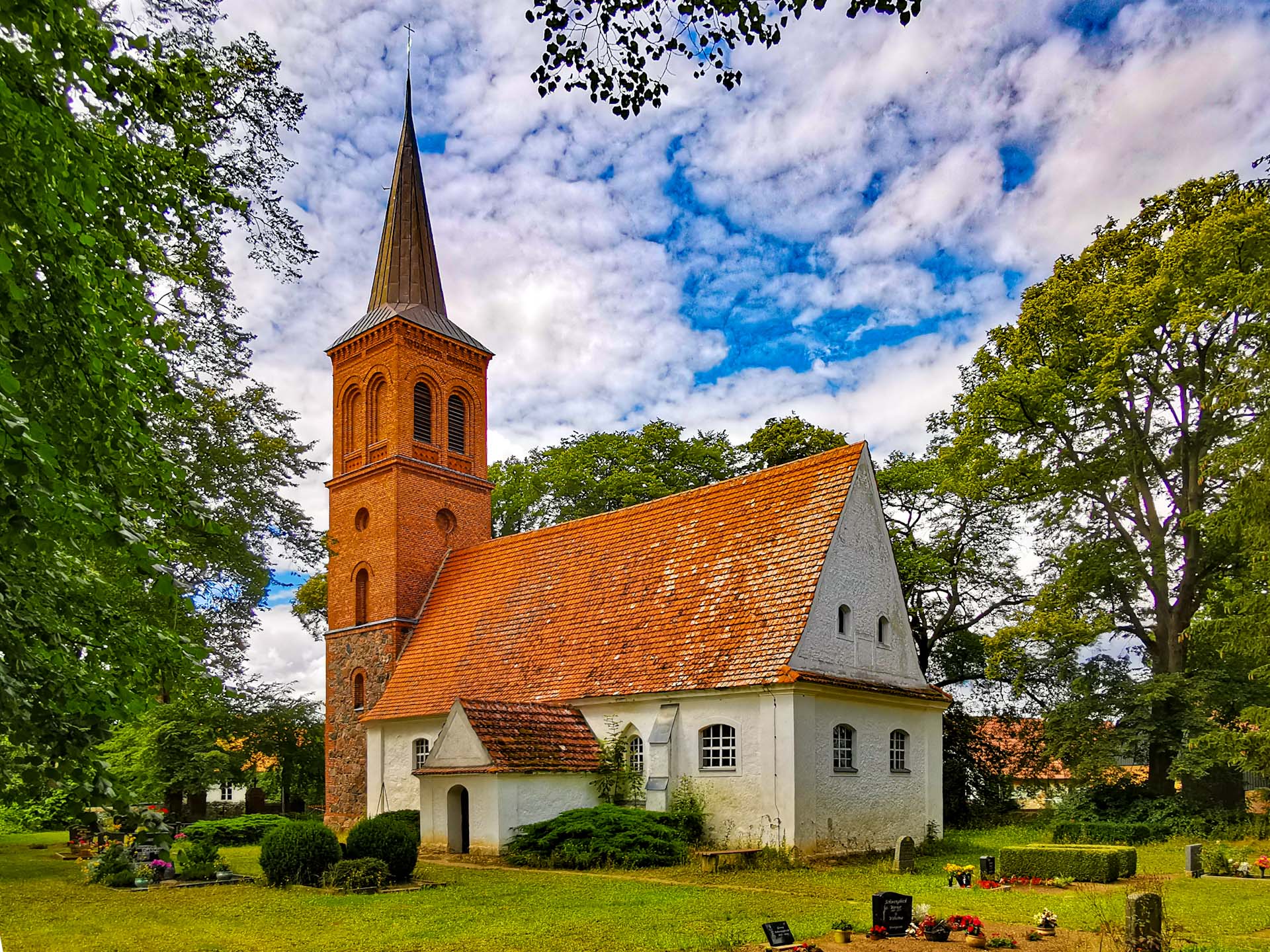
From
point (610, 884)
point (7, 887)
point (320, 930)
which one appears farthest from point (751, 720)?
point (7, 887)

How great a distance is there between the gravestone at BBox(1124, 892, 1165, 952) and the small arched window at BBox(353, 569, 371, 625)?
27235 mm

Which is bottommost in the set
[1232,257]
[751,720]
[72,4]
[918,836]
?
[918,836]

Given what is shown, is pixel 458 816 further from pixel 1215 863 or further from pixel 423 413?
pixel 423 413

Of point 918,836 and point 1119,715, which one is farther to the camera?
point 1119,715

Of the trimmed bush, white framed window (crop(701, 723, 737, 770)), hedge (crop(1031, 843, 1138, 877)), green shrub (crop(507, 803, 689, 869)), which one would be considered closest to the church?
white framed window (crop(701, 723, 737, 770))

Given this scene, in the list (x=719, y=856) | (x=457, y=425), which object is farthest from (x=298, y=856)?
(x=457, y=425)

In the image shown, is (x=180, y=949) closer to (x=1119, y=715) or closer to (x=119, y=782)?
(x=119, y=782)

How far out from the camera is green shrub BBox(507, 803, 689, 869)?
1922 centimetres

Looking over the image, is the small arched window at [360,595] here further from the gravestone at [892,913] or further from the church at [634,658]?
the gravestone at [892,913]

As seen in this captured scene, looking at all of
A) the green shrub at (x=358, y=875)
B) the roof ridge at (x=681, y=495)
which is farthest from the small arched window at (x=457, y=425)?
the green shrub at (x=358, y=875)

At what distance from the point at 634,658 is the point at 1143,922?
14240 mm

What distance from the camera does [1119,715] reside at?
1062 inches

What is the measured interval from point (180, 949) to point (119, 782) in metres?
6.92

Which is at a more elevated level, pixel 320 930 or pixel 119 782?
pixel 119 782
